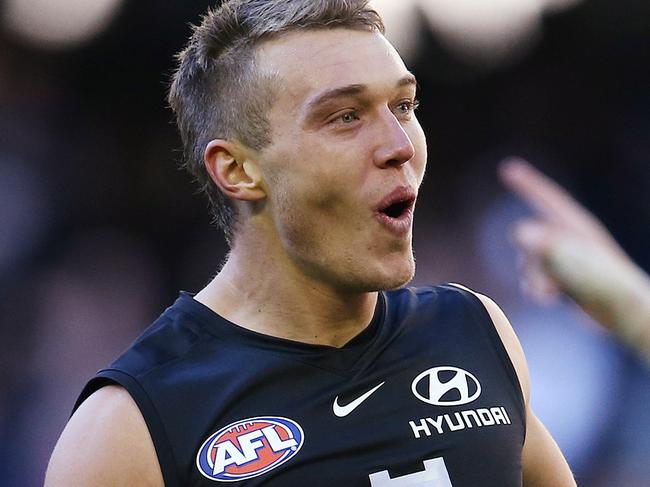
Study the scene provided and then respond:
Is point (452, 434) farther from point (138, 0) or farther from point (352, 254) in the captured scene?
point (138, 0)

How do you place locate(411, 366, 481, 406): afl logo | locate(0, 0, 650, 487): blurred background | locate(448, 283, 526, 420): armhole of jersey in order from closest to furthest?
locate(411, 366, 481, 406): afl logo, locate(448, 283, 526, 420): armhole of jersey, locate(0, 0, 650, 487): blurred background

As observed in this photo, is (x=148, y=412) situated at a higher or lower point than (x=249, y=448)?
higher

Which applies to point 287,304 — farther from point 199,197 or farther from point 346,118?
point 199,197

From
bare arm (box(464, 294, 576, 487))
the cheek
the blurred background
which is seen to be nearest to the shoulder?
bare arm (box(464, 294, 576, 487))

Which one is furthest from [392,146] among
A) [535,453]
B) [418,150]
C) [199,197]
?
[199,197]

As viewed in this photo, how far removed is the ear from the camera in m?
2.57

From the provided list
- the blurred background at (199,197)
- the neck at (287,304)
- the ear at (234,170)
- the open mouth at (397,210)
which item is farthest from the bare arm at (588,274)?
the blurred background at (199,197)

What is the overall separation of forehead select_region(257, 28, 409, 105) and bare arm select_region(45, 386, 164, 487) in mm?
840

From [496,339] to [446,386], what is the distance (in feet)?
0.83

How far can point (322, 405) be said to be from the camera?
243cm

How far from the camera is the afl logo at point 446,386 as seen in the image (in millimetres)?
2527

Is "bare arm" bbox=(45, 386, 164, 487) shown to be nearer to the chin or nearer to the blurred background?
the chin

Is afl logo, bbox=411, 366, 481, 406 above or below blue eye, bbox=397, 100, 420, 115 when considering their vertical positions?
below

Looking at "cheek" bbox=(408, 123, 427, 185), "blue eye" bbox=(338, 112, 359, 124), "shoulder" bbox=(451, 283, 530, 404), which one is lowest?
"shoulder" bbox=(451, 283, 530, 404)
